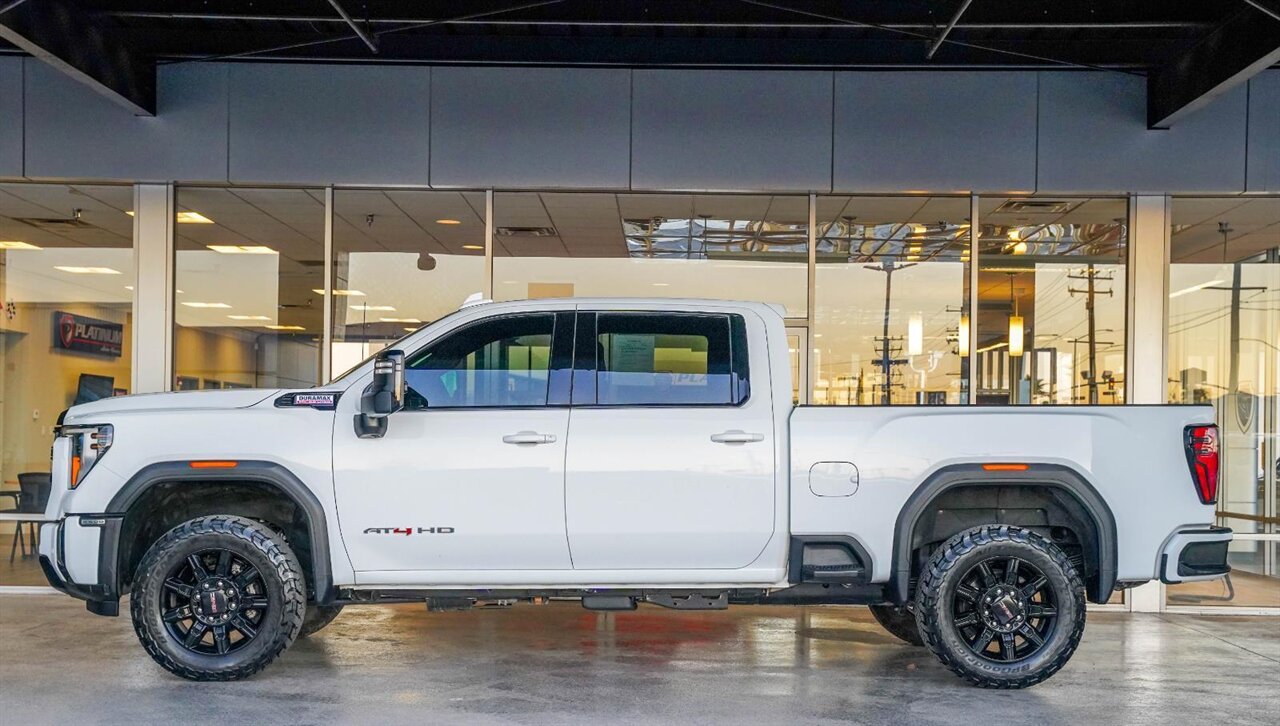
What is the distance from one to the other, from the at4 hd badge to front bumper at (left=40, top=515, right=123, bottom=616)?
1.34 metres

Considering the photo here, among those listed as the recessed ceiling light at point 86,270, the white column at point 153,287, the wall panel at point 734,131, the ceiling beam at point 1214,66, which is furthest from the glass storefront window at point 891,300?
the recessed ceiling light at point 86,270

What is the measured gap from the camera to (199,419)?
598 centimetres

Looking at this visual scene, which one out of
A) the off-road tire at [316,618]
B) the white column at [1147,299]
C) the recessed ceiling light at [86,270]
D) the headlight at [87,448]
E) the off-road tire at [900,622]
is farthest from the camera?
the recessed ceiling light at [86,270]

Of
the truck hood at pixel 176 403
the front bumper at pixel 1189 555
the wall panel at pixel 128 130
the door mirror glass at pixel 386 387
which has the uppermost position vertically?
the wall panel at pixel 128 130

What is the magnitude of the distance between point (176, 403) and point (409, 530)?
4.81ft

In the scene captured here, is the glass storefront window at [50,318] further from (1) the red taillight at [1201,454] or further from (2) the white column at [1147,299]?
(2) the white column at [1147,299]

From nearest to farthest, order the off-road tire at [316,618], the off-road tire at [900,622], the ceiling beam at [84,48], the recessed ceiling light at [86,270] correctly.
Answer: the off-road tire at [316,618]
the off-road tire at [900,622]
the ceiling beam at [84,48]
the recessed ceiling light at [86,270]

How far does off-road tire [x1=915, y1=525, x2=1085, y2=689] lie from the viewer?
5.88 meters

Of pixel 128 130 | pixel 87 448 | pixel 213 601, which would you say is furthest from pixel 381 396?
pixel 128 130

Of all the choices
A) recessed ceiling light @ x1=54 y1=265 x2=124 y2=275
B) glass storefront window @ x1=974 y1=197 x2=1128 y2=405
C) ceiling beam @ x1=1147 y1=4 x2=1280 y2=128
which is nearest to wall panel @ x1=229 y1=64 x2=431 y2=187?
recessed ceiling light @ x1=54 y1=265 x2=124 y2=275

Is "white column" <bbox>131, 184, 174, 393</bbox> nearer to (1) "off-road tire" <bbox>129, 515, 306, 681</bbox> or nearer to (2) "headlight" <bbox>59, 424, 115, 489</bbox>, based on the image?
(2) "headlight" <bbox>59, 424, 115, 489</bbox>

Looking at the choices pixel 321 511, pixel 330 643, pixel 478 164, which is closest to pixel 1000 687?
pixel 321 511

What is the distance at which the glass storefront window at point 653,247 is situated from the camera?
9953mm

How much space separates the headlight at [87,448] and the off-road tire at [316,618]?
1705 mm
